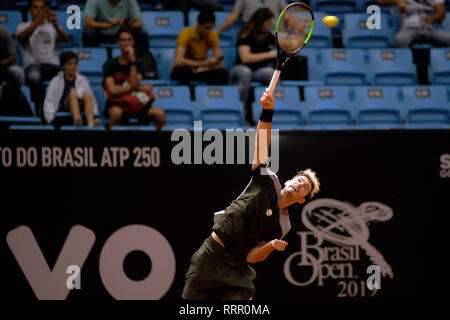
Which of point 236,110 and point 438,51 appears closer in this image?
point 236,110

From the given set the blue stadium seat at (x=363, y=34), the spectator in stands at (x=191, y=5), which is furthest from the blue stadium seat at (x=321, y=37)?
the spectator in stands at (x=191, y=5)

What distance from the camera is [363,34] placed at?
359 inches

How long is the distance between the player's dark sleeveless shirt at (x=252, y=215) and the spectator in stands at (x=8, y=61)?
375cm

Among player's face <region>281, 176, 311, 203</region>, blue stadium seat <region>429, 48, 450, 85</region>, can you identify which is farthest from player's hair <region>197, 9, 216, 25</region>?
player's face <region>281, 176, 311, 203</region>

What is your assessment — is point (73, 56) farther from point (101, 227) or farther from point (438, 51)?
point (438, 51)

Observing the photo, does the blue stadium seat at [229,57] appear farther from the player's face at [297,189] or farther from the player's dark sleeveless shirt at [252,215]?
the player's dark sleeveless shirt at [252,215]

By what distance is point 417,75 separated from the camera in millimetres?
9023

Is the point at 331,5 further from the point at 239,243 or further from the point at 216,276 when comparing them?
the point at 216,276

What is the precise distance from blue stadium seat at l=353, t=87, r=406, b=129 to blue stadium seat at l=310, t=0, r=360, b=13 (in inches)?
73.0

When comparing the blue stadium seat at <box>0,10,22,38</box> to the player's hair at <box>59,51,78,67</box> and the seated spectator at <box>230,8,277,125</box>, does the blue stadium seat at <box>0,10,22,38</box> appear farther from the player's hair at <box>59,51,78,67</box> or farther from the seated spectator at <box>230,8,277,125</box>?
the seated spectator at <box>230,8,277,125</box>

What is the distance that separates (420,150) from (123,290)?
2947 mm

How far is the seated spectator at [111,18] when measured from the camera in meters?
8.41

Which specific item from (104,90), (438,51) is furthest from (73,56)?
(438,51)

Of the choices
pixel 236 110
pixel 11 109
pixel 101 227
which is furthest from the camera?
pixel 236 110
